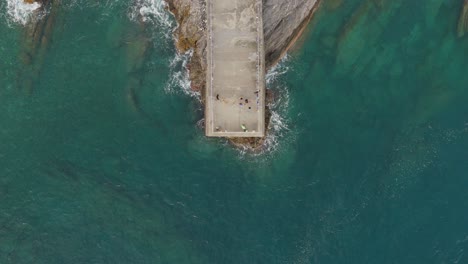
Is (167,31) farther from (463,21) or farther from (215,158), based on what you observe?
(463,21)

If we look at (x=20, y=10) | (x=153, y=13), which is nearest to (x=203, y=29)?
(x=153, y=13)

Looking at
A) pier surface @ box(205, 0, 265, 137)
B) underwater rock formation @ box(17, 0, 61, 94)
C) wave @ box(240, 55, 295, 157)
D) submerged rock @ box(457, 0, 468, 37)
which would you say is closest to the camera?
pier surface @ box(205, 0, 265, 137)

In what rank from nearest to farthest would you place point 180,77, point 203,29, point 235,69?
1. point 235,69
2. point 203,29
3. point 180,77

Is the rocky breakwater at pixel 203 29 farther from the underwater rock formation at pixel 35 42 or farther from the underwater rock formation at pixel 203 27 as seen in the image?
the underwater rock formation at pixel 35 42

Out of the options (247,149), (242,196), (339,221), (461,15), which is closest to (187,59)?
(247,149)

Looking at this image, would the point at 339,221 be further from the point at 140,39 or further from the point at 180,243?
the point at 140,39

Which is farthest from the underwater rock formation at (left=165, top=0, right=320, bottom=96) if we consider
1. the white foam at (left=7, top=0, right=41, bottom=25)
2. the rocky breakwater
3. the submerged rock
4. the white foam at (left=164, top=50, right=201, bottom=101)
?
the submerged rock

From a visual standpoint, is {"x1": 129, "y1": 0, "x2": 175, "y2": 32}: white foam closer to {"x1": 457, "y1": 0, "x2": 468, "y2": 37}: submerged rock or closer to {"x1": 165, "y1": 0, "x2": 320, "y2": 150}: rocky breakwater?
{"x1": 165, "y1": 0, "x2": 320, "y2": 150}: rocky breakwater
